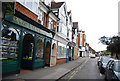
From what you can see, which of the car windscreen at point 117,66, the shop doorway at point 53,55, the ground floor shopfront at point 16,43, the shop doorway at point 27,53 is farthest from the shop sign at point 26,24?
the car windscreen at point 117,66

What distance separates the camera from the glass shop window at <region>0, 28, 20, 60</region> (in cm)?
1020

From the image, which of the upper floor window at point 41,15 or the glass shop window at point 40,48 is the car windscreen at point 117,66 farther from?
the upper floor window at point 41,15

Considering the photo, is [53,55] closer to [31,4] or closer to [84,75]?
[84,75]

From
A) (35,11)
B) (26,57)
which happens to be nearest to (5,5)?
(35,11)

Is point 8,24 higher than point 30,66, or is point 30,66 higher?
point 8,24

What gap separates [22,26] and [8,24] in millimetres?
1811

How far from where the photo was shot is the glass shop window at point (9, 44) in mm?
10195

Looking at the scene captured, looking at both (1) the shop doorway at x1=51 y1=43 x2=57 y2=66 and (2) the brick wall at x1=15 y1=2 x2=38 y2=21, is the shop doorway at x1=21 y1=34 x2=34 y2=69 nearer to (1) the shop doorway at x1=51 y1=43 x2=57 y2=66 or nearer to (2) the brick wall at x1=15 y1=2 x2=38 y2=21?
(2) the brick wall at x1=15 y1=2 x2=38 y2=21

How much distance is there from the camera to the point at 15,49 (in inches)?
454

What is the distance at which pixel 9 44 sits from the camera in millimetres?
10945

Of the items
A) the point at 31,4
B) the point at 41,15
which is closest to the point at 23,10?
the point at 31,4

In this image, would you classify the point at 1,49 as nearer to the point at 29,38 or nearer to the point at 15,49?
the point at 15,49

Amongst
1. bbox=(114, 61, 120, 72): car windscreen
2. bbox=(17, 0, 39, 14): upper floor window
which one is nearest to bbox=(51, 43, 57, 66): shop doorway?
bbox=(17, 0, 39, 14): upper floor window

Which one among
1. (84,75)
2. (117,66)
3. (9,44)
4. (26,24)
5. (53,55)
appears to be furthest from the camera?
(53,55)
